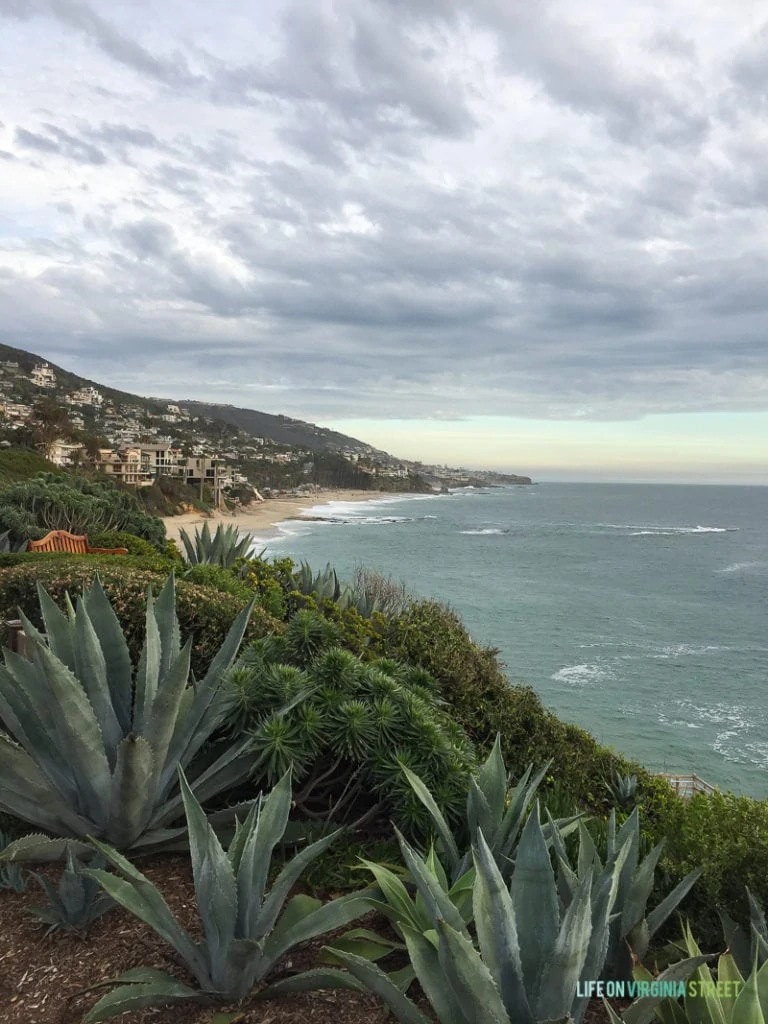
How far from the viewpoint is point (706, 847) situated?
10.3 feet

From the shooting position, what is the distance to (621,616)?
31062 mm

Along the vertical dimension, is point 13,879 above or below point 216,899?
below

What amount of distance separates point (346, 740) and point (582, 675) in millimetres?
18216

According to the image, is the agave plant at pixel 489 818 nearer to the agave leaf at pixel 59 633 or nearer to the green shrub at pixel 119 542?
the agave leaf at pixel 59 633

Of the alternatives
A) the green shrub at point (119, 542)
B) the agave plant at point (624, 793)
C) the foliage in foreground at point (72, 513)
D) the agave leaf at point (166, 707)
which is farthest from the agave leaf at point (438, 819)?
the foliage in foreground at point (72, 513)

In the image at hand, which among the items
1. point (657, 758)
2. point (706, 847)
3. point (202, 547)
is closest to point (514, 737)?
point (706, 847)

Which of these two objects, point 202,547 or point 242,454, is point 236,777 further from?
point 242,454

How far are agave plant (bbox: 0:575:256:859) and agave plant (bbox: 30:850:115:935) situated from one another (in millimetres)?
255

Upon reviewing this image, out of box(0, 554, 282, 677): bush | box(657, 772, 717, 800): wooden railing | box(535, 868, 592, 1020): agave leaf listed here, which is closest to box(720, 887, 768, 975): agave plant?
box(535, 868, 592, 1020): agave leaf

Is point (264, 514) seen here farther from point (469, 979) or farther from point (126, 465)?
point (469, 979)

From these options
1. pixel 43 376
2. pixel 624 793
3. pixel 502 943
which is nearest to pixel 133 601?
pixel 502 943

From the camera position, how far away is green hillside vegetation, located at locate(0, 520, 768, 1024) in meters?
2.13

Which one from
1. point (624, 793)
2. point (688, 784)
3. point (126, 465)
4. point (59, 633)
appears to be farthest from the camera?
point (126, 465)

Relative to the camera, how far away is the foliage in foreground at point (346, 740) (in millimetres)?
3377
